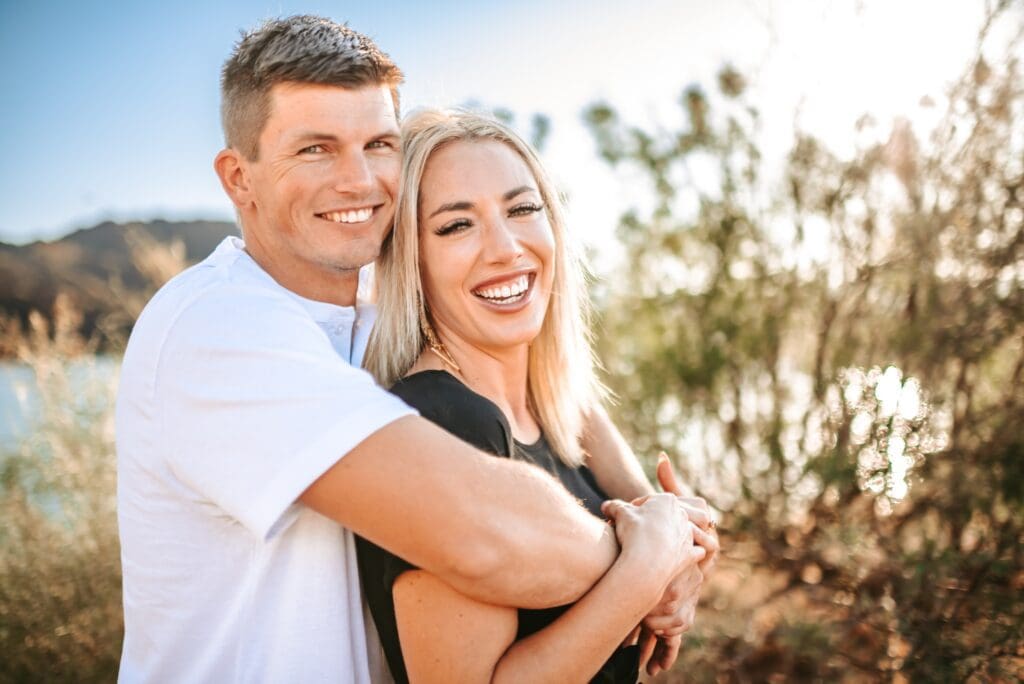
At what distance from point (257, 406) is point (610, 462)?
1.60 meters

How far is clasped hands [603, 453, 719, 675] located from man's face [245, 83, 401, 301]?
1109mm

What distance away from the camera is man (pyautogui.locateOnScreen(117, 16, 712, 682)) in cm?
151

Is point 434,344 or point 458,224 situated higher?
point 458,224

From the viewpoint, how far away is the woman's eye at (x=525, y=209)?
2.46m

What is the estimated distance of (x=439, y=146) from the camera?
2.43 metres

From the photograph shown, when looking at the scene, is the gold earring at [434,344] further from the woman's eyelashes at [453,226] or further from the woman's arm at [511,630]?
the woman's arm at [511,630]

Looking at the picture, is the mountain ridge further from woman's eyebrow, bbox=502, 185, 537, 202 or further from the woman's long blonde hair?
woman's eyebrow, bbox=502, 185, 537, 202

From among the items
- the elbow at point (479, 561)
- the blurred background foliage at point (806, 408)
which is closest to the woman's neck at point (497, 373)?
the elbow at point (479, 561)

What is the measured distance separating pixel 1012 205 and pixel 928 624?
2062 millimetres

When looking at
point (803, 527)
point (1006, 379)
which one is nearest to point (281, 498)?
point (1006, 379)

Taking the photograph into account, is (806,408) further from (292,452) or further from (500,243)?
(292,452)

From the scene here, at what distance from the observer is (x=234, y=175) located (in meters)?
2.44

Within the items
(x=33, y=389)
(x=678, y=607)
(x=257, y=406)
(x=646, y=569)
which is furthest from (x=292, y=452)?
(x=33, y=389)

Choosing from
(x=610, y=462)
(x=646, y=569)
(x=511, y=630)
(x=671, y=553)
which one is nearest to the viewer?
(x=511, y=630)
